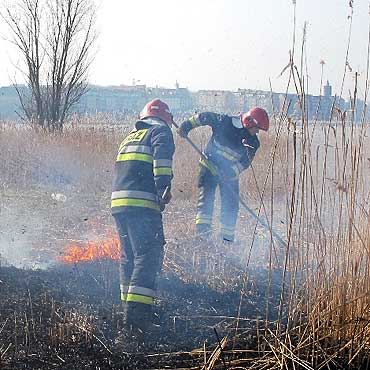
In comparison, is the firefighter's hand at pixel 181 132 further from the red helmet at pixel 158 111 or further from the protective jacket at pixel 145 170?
the protective jacket at pixel 145 170

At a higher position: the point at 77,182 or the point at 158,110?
the point at 158,110

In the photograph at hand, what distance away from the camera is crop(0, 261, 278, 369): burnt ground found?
396 centimetres

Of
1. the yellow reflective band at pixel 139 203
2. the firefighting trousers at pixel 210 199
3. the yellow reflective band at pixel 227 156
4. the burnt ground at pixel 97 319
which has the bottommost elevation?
the burnt ground at pixel 97 319

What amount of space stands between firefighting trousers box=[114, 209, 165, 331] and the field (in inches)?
7.9

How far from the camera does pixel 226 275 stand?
20.2ft

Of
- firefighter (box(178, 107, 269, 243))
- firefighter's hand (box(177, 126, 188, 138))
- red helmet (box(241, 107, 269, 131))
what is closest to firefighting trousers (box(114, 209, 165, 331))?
firefighter's hand (box(177, 126, 188, 138))

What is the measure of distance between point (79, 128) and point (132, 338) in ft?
32.6

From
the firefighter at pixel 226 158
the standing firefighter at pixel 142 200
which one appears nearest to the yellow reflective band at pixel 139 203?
the standing firefighter at pixel 142 200

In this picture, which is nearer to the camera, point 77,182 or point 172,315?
point 172,315

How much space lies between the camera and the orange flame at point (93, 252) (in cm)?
657

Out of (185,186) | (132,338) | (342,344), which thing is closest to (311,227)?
(342,344)

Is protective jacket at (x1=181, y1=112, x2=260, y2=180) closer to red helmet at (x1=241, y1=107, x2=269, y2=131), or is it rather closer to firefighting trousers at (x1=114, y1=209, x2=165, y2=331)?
red helmet at (x1=241, y1=107, x2=269, y2=131)

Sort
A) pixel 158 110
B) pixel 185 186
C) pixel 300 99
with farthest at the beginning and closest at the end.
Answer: pixel 185 186 < pixel 158 110 < pixel 300 99

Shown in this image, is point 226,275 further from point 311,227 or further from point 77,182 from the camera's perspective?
point 77,182
